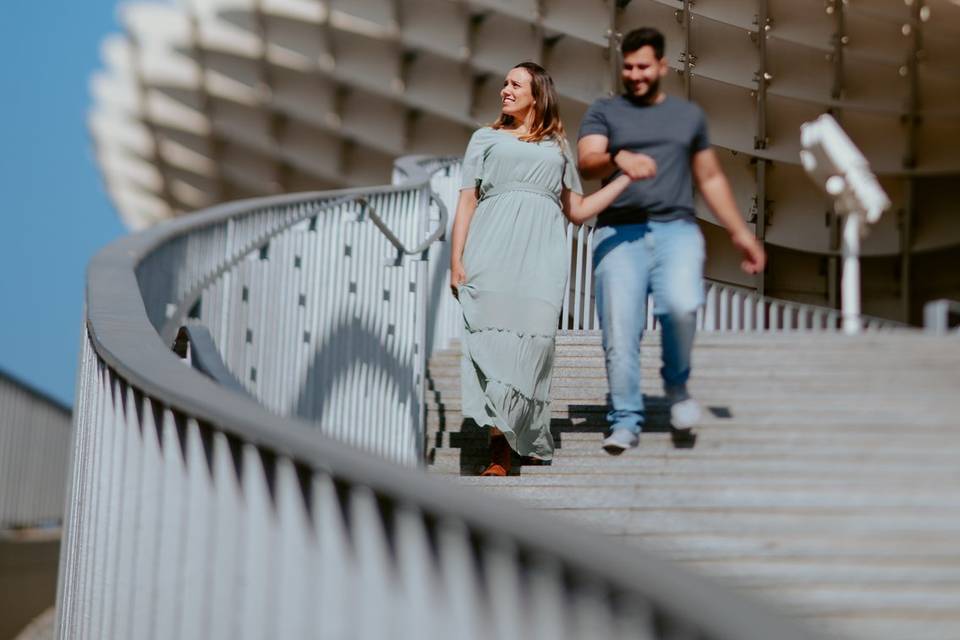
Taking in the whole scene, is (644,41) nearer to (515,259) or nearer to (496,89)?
(515,259)

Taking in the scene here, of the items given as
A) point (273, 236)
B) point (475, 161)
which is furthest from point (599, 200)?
point (273, 236)

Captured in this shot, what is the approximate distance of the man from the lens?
6254mm

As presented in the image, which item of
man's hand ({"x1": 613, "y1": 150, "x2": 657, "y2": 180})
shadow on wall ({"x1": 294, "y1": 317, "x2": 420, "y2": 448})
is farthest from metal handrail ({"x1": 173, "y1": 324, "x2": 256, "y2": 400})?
shadow on wall ({"x1": 294, "y1": 317, "x2": 420, "y2": 448})

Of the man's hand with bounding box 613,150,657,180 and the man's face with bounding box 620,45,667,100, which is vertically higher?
the man's face with bounding box 620,45,667,100

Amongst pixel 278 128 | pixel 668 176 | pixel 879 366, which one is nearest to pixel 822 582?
pixel 668 176

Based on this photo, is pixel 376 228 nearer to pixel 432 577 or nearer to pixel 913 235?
pixel 432 577

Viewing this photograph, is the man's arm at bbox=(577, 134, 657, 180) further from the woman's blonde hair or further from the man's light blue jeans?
the woman's blonde hair

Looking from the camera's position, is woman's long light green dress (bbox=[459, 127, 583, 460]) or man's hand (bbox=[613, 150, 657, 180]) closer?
man's hand (bbox=[613, 150, 657, 180])

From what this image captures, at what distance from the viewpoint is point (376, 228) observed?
28.1 feet

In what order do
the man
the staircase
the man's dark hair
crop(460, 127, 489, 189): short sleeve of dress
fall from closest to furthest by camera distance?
the staircase < the man's dark hair < the man < crop(460, 127, 489, 189): short sleeve of dress

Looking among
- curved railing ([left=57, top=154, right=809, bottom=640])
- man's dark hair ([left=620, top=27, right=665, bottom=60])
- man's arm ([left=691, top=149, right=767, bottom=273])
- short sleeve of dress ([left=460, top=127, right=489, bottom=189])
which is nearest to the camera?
curved railing ([left=57, top=154, right=809, bottom=640])

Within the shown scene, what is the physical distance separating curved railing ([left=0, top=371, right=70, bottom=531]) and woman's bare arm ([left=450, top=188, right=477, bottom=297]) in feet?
22.2

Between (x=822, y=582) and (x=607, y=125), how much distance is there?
88.5 inches

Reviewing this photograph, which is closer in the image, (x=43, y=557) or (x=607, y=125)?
(x=607, y=125)
